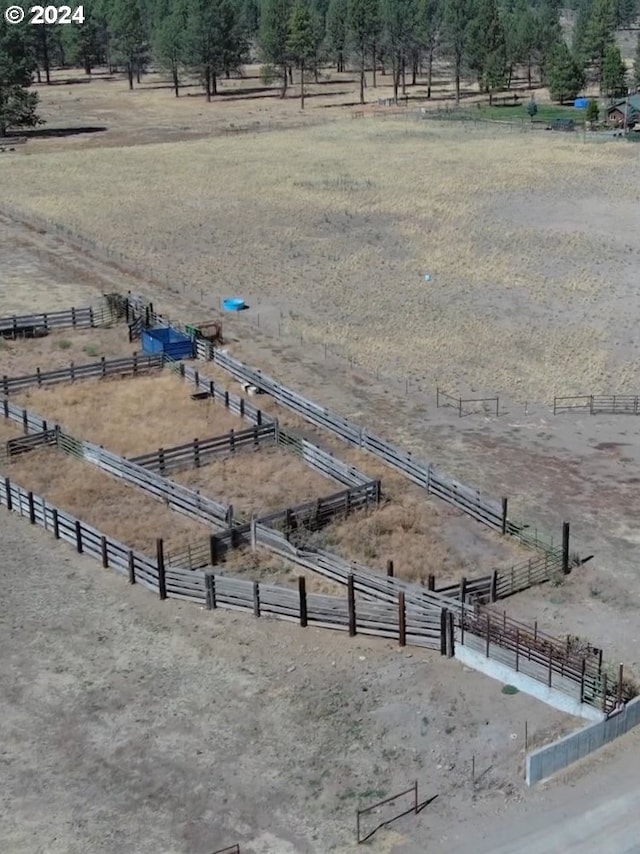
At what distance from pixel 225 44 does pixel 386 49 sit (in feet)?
72.6

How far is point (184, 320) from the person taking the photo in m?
48.2

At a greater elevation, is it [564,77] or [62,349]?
[564,77]

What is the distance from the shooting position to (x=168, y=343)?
42.1 m

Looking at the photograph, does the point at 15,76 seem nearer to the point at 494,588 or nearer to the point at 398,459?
the point at 398,459

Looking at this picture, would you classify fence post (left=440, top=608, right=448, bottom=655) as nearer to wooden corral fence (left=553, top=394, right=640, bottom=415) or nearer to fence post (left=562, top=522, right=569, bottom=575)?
fence post (left=562, top=522, right=569, bottom=575)

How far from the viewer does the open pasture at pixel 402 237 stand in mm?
45812

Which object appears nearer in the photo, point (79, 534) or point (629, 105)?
point (79, 534)

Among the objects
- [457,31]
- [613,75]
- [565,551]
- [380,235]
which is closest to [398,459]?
[565,551]

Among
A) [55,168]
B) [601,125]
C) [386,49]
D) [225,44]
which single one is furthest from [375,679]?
[386,49]

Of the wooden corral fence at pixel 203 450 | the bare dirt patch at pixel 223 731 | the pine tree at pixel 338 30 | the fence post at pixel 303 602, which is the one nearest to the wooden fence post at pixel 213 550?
the bare dirt patch at pixel 223 731

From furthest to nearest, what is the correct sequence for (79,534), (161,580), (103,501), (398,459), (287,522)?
(398,459), (103,501), (287,522), (79,534), (161,580)

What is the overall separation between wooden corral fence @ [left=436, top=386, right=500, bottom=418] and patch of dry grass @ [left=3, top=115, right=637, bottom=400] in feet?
4.24

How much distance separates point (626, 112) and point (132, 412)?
81.0 m

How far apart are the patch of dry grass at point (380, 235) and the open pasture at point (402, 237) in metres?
0.14
